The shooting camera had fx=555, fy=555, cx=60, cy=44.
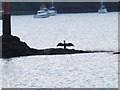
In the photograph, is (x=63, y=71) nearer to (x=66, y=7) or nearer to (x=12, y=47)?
(x=12, y=47)

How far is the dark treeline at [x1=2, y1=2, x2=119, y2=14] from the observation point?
12244cm

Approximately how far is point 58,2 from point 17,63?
353ft

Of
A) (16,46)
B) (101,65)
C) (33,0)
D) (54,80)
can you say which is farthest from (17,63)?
(33,0)

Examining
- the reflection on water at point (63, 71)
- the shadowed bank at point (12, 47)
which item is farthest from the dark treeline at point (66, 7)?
the reflection on water at point (63, 71)

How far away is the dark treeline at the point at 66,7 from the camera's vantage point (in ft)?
402

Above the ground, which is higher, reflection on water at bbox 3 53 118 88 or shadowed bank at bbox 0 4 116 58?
shadowed bank at bbox 0 4 116 58

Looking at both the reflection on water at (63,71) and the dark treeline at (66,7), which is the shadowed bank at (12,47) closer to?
the reflection on water at (63,71)

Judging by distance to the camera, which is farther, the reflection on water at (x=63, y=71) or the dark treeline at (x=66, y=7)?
the dark treeline at (x=66, y=7)

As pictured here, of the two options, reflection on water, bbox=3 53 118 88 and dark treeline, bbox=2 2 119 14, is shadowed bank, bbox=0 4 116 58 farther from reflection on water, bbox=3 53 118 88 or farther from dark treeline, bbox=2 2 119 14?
dark treeline, bbox=2 2 119 14

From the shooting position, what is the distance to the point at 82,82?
19.6 meters

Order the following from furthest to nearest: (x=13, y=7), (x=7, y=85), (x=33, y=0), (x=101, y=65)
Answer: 1. (x=33, y=0)
2. (x=13, y=7)
3. (x=101, y=65)
4. (x=7, y=85)

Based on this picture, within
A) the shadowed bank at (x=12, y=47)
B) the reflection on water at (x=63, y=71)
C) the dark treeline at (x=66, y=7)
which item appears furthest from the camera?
the dark treeline at (x=66, y=7)

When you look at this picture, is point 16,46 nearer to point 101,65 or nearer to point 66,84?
point 101,65

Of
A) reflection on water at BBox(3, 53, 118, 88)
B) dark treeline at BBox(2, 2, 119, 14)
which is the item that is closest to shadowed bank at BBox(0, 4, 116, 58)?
reflection on water at BBox(3, 53, 118, 88)
